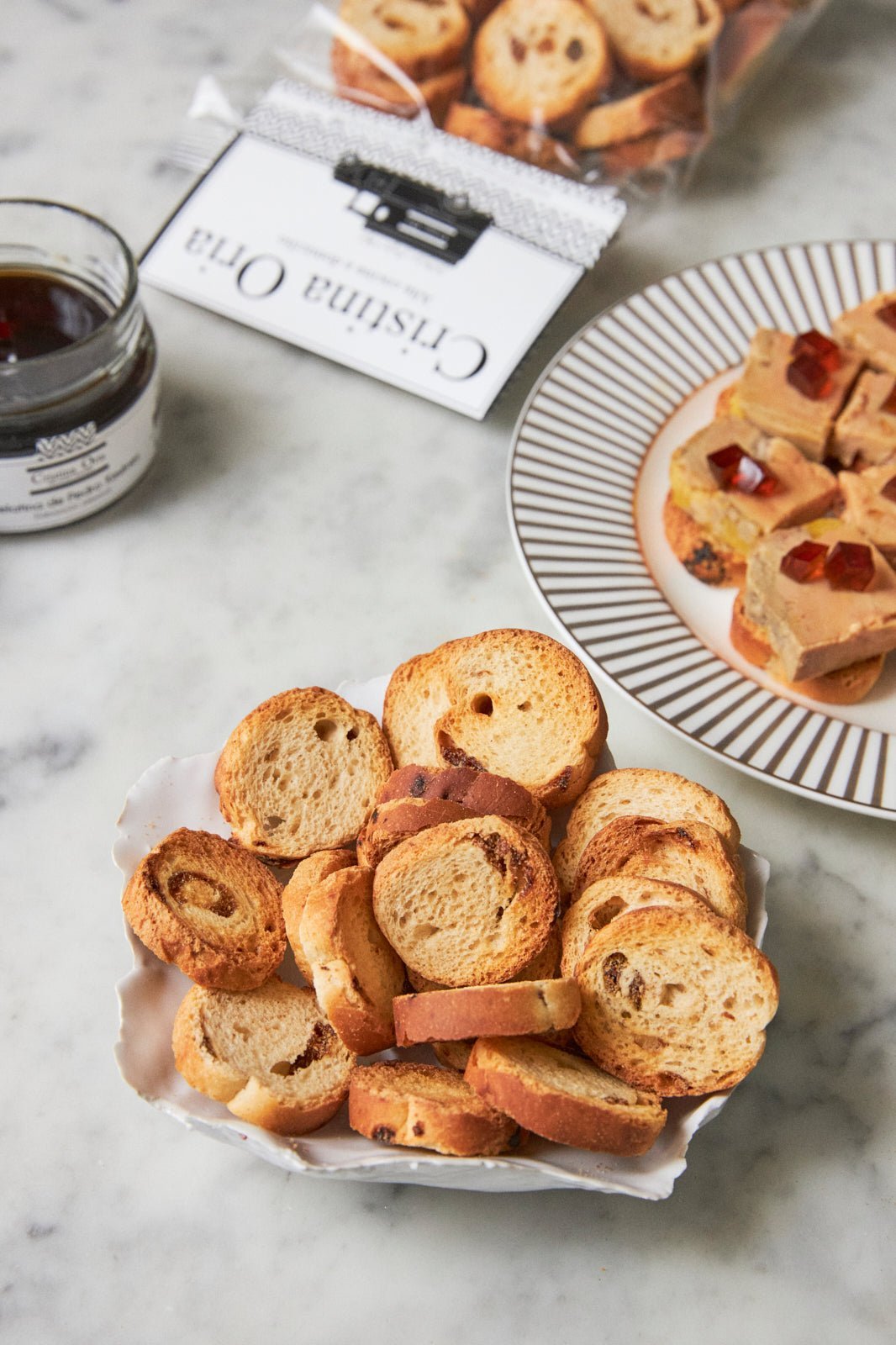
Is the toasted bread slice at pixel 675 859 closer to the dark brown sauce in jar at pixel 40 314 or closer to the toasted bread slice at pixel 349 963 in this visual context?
the toasted bread slice at pixel 349 963

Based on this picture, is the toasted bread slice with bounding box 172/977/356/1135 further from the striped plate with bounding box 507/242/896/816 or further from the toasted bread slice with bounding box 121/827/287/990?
the striped plate with bounding box 507/242/896/816

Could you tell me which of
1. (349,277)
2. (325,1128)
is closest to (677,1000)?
(325,1128)

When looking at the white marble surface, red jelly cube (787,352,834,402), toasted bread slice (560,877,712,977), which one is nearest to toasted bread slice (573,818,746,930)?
toasted bread slice (560,877,712,977)

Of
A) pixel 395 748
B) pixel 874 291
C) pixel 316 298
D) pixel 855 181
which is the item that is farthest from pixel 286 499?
pixel 855 181

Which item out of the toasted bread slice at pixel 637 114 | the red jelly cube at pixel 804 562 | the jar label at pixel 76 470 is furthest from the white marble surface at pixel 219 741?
the red jelly cube at pixel 804 562

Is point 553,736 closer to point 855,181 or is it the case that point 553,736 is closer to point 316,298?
point 316,298

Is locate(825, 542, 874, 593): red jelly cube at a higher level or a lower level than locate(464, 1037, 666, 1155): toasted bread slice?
higher
